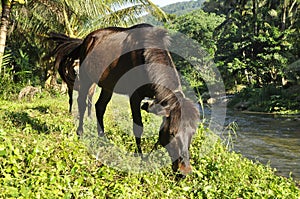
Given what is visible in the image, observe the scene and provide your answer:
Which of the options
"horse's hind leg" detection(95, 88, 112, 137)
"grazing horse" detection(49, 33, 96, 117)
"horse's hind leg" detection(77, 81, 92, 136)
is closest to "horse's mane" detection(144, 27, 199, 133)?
"horse's hind leg" detection(95, 88, 112, 137)

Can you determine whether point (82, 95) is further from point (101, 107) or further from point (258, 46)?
point (258, 46)

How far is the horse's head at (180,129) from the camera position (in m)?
3.70

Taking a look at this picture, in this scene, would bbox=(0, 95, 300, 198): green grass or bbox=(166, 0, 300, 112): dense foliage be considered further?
bbox=(166, 0, 300, 112): dense foliage

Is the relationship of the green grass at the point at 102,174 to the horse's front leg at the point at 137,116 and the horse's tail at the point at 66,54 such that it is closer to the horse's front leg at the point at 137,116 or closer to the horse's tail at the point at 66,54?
the horse's front leg at the point at 137,116

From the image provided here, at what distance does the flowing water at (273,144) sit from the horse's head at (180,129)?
3168 millimetres

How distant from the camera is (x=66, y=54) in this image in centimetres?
648

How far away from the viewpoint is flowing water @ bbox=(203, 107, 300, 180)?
28.7ft

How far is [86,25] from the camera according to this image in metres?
17.3

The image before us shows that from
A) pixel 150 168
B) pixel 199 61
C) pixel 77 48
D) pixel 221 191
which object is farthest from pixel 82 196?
pixel 199 61

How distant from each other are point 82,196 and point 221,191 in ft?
5.44

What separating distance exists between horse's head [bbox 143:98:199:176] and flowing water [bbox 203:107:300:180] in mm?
3168

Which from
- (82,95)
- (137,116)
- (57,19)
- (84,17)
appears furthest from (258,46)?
(137,116)

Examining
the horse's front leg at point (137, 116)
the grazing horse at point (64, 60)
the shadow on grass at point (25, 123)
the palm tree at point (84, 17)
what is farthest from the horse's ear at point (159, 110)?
the palm tree at point (84, 17)

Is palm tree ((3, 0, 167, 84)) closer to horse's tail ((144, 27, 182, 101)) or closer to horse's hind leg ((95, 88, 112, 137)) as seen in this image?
horse's hind leg ((95, 88, 112, 137))
